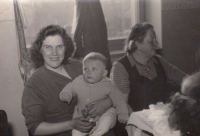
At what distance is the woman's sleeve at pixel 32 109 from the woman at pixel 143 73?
396mm

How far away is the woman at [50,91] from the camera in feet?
2.88

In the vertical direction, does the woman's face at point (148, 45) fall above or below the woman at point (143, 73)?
above

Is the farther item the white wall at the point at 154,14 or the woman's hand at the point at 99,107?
the white wall at the point at 154,14

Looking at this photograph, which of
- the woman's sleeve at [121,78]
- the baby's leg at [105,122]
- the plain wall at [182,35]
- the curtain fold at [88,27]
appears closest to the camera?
the baby's leg at [105,122]

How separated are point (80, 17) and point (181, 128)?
0.77 meters

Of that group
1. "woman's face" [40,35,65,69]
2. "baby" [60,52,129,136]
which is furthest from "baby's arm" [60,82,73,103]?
"woman's face" [40,35,65,69]

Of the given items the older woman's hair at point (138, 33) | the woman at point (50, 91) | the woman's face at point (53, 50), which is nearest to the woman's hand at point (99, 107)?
the woman at point (50, 91)

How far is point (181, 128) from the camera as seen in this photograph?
76 centimetres

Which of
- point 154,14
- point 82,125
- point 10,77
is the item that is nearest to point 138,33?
point 154,14

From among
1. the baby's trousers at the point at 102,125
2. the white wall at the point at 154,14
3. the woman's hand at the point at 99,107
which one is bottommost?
the baby's trousers at the point at 102,125

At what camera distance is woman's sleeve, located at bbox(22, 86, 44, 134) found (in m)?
0.88

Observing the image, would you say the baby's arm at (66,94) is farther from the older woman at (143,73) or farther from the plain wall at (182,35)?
the plain wall at (182,35)

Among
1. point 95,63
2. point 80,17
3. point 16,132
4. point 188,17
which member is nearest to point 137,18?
point 188,17

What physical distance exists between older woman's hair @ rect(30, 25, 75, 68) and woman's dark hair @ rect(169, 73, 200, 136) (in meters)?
0.51
